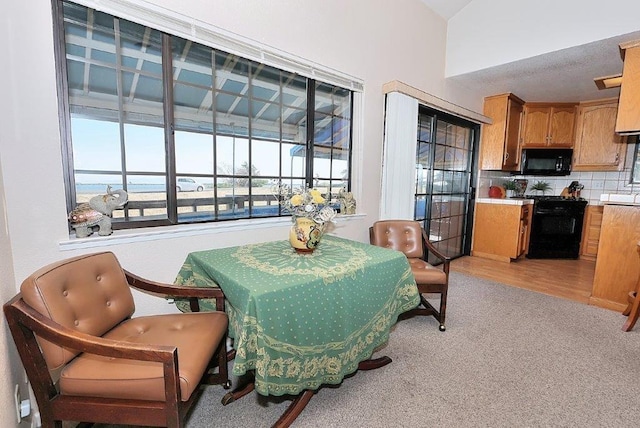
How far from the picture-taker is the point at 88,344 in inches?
40.5

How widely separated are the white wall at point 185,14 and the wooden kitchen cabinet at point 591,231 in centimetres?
393

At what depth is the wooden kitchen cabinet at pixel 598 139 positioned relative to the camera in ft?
15.0

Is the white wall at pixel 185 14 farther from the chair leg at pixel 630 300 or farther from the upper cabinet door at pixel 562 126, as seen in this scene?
the upper cabinet door at pixel 562 126

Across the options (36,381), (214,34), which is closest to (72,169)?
(36,381)

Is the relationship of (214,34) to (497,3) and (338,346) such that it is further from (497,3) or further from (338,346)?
(497,3)

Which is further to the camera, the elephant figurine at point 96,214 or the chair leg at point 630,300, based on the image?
the chair leg at point 630,300

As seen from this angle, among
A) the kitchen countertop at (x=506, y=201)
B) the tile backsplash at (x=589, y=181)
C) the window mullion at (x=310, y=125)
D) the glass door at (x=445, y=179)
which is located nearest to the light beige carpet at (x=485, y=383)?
the window mullion at (x=310, y=125)

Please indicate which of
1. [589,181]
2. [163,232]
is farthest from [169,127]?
[589,181]

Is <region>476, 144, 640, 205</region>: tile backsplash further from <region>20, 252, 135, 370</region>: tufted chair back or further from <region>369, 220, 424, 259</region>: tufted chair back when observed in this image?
<region>20, 252, 135, 370</region>: tufted chair back

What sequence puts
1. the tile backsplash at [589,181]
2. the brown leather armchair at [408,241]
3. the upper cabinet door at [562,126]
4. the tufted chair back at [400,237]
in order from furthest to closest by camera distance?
the upper cabinet door at [562,126], the tile backsplash at [589,181], the tufted chair back at [400,237], the brown leather armchair at [408,241]

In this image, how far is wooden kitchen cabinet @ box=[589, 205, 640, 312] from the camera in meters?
2.76

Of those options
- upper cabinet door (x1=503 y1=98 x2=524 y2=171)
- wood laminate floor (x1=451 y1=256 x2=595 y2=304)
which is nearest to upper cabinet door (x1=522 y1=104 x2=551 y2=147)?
upper cabinet door (x1=503 y1=98 x2=524 y2=171)

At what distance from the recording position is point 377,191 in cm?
328

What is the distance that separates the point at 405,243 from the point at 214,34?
92.2 inches
